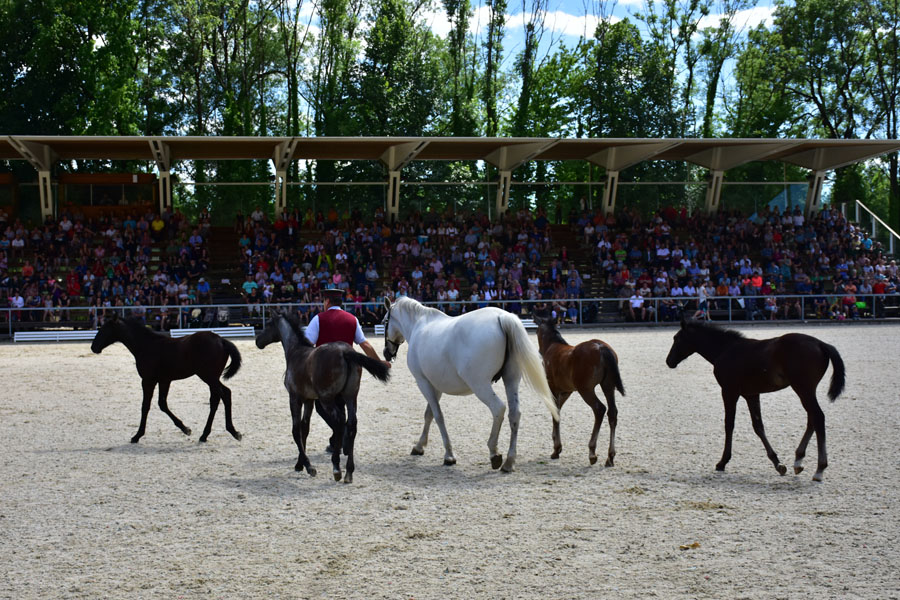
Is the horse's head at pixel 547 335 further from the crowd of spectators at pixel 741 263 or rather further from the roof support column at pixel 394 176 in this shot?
the roof support column at pixel 394 176

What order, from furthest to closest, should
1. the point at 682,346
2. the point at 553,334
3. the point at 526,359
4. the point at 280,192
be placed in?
the point at 280,192
the point at 553,334
the point at 682,346
the point at 526,359

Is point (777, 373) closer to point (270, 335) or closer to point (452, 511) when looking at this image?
point (452, 511)

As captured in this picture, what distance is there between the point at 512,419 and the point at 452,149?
2609 cm

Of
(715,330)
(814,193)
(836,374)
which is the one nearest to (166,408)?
(715,330)

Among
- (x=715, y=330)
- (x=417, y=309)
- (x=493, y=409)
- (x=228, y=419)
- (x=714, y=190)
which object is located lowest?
(x=228, y=419)

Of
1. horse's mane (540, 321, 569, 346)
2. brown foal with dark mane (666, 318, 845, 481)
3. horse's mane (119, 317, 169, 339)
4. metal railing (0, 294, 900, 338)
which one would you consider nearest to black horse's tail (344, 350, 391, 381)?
horse's mane (540, 321, 569, 346)

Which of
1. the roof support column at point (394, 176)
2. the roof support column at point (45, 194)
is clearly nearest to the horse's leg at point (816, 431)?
→ the roof support column at point (394, 176)

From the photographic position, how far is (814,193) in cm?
3531

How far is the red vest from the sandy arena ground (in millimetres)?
1146

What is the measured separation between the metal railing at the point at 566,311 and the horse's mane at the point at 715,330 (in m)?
14.0

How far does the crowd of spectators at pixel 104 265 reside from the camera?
961 inches

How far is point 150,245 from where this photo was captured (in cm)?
2898

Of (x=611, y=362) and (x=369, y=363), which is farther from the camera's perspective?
(x=611, y=362)

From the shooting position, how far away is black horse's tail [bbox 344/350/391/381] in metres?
7.51
